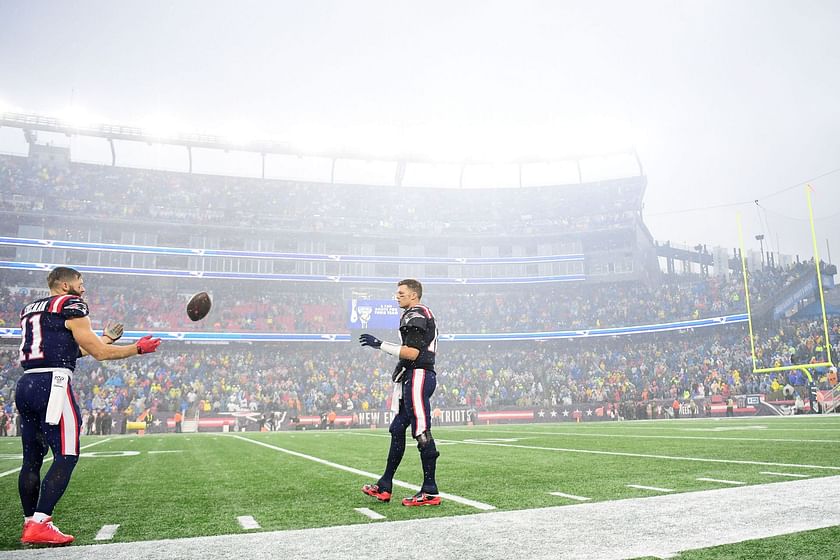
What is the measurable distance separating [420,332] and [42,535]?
11.3 feet

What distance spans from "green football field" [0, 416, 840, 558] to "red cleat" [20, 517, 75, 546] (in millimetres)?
167

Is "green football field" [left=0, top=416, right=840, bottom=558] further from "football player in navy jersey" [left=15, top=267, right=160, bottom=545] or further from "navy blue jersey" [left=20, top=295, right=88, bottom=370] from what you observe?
"navy blue jersey" [left=20, top=295, right=88, bottom=370]

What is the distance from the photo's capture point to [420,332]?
6.08m

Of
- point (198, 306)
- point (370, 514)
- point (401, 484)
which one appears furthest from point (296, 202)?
point (370, 514)

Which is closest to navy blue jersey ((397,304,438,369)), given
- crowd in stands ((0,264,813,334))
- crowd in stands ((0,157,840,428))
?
crowd in stands ((0,157,840,428))

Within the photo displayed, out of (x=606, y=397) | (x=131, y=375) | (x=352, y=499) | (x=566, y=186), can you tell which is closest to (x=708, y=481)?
(x=352, y=499)

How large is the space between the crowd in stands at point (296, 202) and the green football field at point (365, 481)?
3943 centimetres

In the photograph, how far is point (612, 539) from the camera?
4.01m

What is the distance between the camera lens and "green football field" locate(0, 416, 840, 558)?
5176mm

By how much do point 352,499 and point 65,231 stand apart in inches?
1843

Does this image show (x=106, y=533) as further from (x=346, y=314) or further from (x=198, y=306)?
(x=346, y=314)

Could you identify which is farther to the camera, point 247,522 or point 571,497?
point 571,497

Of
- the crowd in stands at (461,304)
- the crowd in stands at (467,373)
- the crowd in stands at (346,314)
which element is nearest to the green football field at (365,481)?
the crowd in stands at (346,314)

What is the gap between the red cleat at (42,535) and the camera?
14.3ft
